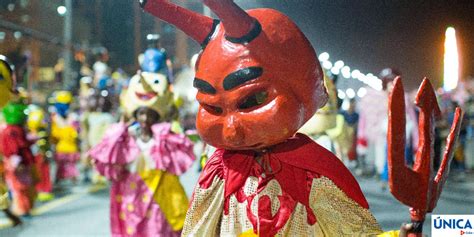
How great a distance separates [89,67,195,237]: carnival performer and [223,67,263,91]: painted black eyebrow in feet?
5.56

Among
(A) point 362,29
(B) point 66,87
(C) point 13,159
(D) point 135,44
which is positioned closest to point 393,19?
(A) point 362,29

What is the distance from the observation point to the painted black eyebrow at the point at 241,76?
1.95 m

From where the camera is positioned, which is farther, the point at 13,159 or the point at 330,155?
the point at 13,159

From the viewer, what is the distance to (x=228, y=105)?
196 centimetres

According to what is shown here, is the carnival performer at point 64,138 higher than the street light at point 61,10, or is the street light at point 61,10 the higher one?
the street light at point 61,10

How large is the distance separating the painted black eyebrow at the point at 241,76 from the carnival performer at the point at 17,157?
354 centimetres

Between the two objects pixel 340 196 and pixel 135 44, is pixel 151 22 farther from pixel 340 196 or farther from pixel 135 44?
pixel 340 196

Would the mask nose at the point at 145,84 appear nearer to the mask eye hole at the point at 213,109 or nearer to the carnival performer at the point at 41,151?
the mask eye hole at the point at 213,109

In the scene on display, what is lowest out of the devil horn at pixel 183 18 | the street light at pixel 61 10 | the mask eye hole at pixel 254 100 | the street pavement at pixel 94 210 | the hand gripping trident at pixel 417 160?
the street pavement at pixel 94 210

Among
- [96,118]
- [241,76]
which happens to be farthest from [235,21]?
[96,118]

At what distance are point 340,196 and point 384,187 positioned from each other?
116 inches

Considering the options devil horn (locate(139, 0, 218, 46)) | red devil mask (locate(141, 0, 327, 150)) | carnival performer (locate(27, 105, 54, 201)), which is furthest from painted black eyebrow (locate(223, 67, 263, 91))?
carnival performer (locate(27, 105, 54, 201))

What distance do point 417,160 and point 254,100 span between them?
546 mm
